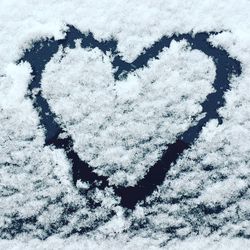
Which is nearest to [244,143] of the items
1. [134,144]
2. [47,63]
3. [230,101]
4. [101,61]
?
[230,101]

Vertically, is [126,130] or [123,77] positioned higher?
[123,77]

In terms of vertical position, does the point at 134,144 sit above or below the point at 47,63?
below

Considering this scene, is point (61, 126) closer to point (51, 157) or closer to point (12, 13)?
point (51, 157)
